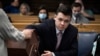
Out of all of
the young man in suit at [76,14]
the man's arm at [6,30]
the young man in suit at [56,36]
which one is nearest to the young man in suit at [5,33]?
the man's arm at [6,30]

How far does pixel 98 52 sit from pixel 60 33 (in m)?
0.60

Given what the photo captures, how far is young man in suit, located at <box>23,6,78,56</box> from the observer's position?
93.8 inches

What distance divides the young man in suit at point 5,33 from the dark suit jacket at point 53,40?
2.00 ft

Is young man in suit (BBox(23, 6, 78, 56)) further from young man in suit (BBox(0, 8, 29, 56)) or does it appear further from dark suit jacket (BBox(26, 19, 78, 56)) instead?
young man in suit (BBox(0, 8, 29, 56))

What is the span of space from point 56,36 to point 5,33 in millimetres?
799

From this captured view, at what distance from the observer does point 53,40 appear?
2.48 meters

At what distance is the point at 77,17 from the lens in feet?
17.2

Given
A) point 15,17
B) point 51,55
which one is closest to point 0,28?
point 51,55

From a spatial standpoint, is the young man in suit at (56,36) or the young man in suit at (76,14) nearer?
the young man in suit at (56,36)

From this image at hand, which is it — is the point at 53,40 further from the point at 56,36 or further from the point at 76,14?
the point at 76,14

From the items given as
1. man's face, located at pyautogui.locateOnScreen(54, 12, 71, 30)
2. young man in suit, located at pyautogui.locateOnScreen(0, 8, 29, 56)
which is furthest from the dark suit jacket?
young man in suit, located at pyautogui.locateOnScreen(0, 8, 29, 56)

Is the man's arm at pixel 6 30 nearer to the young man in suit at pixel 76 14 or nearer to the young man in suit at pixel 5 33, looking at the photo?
the young man in suit at pixel 5 33

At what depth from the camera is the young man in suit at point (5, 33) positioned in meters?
1.74

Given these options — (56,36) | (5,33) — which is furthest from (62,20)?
(5,33)
